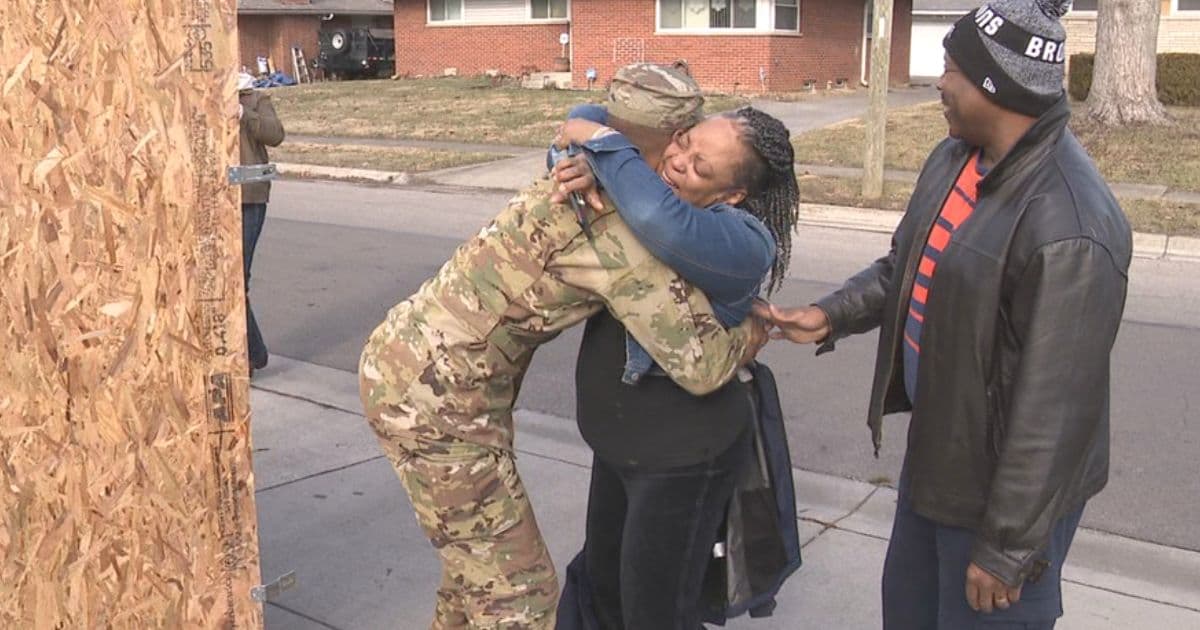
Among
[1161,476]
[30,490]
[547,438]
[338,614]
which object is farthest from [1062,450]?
[547,438]

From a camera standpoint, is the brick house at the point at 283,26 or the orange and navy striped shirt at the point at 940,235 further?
the brick house at the point at 283,26

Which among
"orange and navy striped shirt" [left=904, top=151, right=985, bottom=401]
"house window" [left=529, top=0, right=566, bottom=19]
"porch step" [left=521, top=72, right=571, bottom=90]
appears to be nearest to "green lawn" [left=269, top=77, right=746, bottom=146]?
"porch step" [left=521, top=72, right=571, bottom=90]

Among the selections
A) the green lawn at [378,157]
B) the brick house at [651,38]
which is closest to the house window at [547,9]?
the brick house at [651,38]

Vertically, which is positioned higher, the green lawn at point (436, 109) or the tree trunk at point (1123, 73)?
the tree trunk at point (1123, 73)

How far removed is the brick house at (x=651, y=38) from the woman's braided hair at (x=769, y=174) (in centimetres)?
2572

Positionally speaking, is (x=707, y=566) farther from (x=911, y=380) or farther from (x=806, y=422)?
(x=806, y=422)

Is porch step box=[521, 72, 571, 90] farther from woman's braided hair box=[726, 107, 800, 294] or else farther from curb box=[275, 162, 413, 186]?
woman's braided hair box=[726, 107, 800, 294]

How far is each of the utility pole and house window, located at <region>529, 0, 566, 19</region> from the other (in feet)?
66.1

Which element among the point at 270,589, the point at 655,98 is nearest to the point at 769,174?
the point at 655,98

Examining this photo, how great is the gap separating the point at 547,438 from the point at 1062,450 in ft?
12.9

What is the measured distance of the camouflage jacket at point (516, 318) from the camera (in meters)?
2.70

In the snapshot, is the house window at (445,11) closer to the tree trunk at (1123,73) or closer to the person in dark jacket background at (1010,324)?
the tree trunk at (1123,73)

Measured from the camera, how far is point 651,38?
29.6 meters

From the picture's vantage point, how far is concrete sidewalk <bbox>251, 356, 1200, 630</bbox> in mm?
4254
